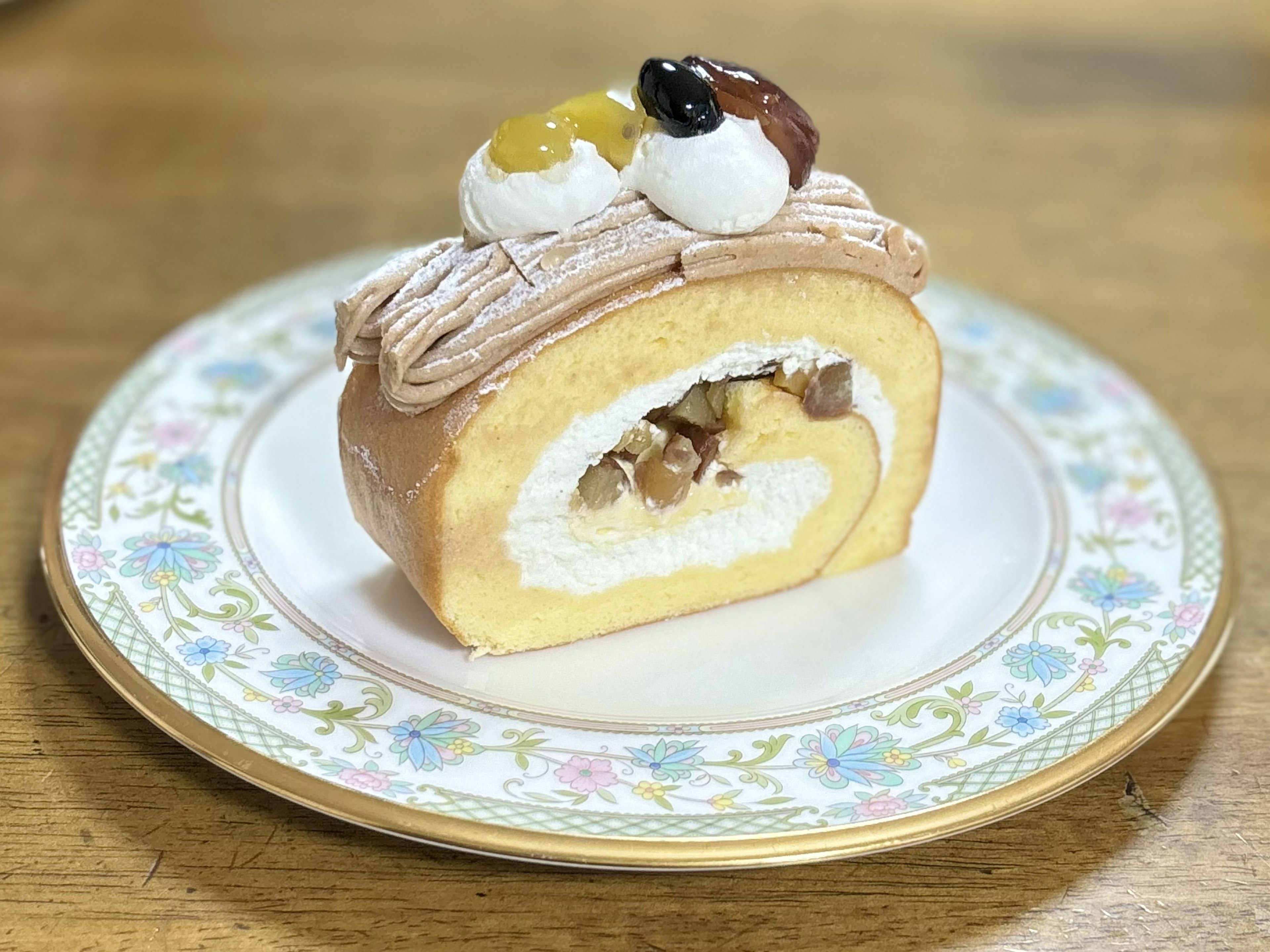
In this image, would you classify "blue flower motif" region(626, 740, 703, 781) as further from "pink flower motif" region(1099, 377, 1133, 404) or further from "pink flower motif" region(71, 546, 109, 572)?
"pink flower motif" region(1099, 377, 1133, 404)

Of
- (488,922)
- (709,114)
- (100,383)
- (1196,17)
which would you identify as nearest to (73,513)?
(100,383)

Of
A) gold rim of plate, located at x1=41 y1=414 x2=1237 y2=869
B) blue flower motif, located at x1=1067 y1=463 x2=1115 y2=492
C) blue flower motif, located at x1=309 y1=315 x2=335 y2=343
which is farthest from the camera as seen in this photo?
blue flower motif, located at x1=309 y1=315 x2=335 y2=343

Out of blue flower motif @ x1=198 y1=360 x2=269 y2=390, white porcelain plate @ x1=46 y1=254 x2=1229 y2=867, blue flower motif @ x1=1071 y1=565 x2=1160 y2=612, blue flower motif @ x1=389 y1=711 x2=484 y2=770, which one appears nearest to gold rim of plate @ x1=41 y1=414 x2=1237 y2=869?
white porcelain plate @ x1=46 y1=254 x2=1229 y2=867

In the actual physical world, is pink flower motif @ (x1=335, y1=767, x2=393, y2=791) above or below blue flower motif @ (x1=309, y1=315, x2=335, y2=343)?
above

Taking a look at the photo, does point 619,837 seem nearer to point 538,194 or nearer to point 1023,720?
point 1023,720

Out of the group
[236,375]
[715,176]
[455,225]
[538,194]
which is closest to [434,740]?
[538,194]

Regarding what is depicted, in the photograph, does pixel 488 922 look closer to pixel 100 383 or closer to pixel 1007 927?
pixel 1007 927
